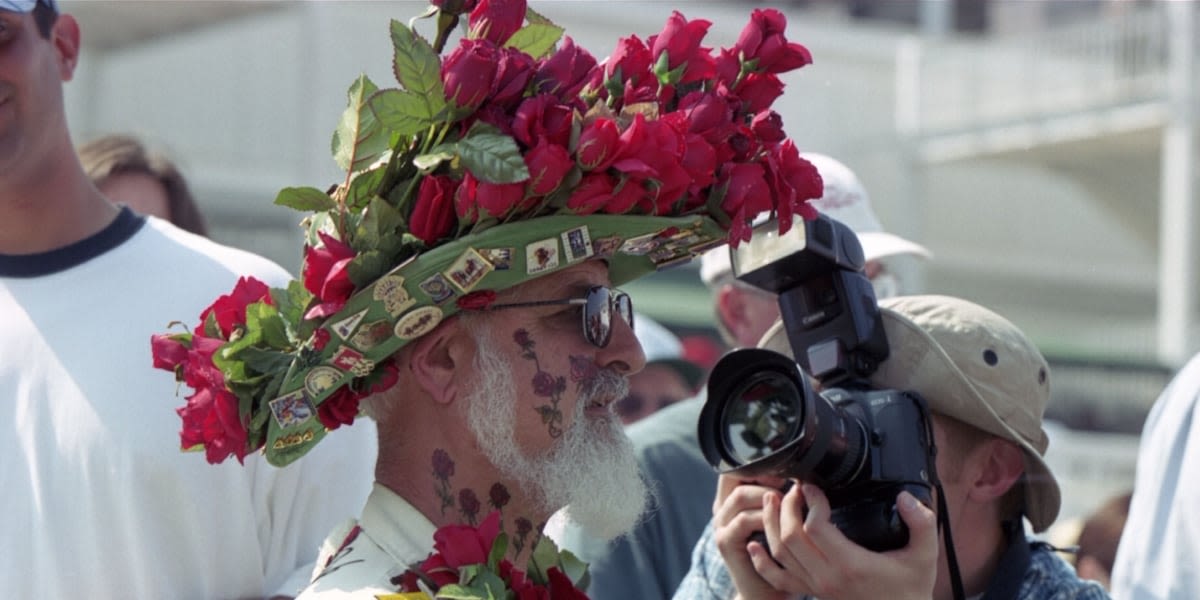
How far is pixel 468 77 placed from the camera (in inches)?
93.7

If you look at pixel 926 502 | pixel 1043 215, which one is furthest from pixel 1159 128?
pixel 926 502

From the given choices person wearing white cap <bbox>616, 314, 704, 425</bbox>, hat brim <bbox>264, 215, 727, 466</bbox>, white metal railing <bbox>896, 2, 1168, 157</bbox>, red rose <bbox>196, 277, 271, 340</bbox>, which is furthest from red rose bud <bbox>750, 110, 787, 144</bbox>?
white metal railing <bbox>896, 2, 1168, 157</bbox>

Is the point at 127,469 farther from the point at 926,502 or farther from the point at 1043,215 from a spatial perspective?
the point at 1043,215

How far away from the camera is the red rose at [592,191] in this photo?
7.86 ft

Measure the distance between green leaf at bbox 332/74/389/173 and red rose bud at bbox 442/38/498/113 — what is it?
107mm

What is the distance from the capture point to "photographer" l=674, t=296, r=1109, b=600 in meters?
2.79

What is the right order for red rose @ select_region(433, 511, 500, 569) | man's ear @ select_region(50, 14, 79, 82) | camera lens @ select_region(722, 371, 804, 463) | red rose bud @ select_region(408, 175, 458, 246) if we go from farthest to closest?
1. man's ear @ select_region(50, 14, 79, 82)
2. camera lens @ select_region(722, 371, 804, 463)
3. red rose bud @ select_region(408, 175, 458, 246)
4. red rose @ select_region(433, 511, 500, 569)

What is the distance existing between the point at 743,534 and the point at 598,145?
2.46 ft

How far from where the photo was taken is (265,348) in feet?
8.21

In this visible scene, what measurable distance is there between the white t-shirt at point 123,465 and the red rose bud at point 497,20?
80 centimetres

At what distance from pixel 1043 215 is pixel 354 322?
1671 cm

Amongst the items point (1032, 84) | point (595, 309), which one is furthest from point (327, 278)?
point (1032, 84)

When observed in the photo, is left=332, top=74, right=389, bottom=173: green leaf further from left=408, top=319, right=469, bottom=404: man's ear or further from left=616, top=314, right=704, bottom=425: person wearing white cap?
left=616, top=314, right=704, bottom=425: person wearing white cap

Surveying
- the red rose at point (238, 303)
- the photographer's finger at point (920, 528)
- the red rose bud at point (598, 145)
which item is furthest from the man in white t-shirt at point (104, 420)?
the photographer's finger at point (920, 528)
